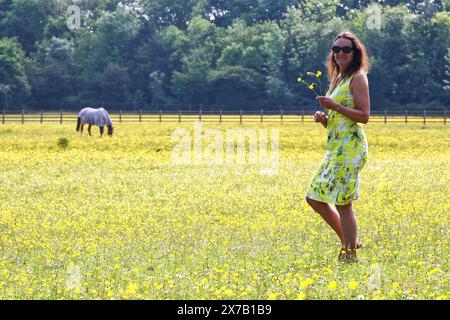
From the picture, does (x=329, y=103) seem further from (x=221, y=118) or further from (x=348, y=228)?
(x=221, y=118)

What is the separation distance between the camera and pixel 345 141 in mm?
8703

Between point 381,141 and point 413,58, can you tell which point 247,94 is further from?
point 381,141

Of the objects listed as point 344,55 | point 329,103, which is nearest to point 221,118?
point 344,55

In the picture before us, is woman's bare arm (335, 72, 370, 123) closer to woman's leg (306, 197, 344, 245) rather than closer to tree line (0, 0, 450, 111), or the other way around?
woman's leg (306, 197, 344, 245)

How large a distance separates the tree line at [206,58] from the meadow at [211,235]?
63095 millimetres

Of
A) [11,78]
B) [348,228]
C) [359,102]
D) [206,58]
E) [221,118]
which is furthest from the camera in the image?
[206,58]

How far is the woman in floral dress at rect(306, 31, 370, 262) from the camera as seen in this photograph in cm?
865

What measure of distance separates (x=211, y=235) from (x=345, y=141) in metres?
2.84

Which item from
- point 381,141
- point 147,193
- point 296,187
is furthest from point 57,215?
point 381,141

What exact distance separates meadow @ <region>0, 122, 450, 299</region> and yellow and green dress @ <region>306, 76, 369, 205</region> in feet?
2.00

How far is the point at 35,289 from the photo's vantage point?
7680 millimetres

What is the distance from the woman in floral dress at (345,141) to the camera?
865 cm

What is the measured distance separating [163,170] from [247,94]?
69.5 metres

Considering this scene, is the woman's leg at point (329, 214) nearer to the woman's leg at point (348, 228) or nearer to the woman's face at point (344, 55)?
the woman's leg at point (348, 228)
